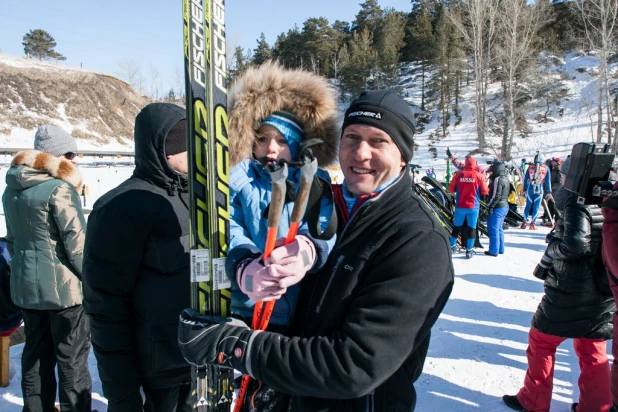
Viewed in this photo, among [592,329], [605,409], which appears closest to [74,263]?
[592,329]

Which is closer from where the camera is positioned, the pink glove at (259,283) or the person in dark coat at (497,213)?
the pink glove at (259,283)

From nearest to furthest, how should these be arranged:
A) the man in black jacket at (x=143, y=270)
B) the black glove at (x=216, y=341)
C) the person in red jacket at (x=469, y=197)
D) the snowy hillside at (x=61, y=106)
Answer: the black glove at (x=216, y=341) < the man in black jacket at (x=143, y=270) < the person in red jacket at (x=469, y=197) < the snowy hillside at (x=61, y=106)

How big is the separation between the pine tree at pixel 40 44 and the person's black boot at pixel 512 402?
5666 cm

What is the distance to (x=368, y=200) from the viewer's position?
4.20 feet

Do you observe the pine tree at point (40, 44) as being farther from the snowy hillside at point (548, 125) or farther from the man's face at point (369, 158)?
the man's face at point (369, 158)

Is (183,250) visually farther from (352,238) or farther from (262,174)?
(352,238)

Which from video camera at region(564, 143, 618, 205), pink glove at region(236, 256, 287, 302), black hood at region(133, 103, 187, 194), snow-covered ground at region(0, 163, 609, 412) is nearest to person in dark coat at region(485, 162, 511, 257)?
snow-covered ground at region(0, 163, 609, 412)

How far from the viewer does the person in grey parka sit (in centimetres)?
240

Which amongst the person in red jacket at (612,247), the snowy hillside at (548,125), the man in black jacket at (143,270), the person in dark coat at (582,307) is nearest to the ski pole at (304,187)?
the man in black jacket at (143,270)

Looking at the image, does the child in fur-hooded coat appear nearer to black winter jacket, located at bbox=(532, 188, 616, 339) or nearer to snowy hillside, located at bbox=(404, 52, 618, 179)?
black winter jacket, located at bbox=(532, 188, 616, 339)

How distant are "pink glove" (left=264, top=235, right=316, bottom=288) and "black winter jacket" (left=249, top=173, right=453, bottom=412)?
0.52ft

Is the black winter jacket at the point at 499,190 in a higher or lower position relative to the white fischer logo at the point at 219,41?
lower

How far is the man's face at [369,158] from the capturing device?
4.25 ft

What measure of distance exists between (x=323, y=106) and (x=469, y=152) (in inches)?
1109
